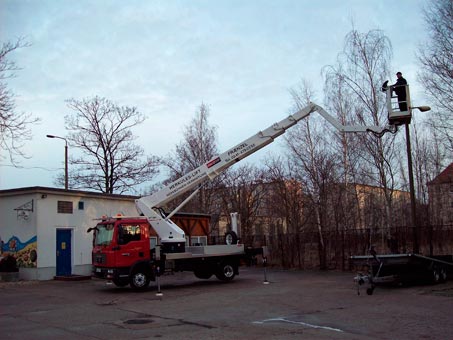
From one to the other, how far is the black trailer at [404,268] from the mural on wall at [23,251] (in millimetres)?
15036

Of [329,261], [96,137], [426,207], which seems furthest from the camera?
[96,137]

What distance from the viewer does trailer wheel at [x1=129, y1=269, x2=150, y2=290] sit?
19078mm

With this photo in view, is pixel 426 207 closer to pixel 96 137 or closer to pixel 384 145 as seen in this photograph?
pixel 384 145

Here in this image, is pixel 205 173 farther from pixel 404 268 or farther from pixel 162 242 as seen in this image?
pixel 404 268

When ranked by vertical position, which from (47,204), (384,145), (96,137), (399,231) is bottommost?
(399,231)

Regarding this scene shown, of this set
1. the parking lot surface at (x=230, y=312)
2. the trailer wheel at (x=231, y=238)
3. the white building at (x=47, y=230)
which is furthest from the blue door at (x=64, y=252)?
the trailer wheel at (x=231, y=238)

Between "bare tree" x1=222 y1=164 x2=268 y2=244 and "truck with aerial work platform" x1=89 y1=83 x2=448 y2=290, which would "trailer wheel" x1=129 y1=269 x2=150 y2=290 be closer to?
"truck with aerial work platform" x1=89 y1=83 x2=448 y2=290

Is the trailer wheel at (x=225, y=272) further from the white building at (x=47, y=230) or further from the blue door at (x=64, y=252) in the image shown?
the blue door at (x=64, y=252)

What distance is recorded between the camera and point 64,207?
83.5ft

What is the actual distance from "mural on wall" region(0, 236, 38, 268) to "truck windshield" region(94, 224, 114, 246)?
561cm

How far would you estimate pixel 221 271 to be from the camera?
72.7 ft

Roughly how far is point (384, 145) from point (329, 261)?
760 cm

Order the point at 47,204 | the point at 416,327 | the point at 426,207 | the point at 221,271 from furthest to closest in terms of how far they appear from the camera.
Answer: the point at 426,207 < the point at 47,204 < the point at 221,271 < the point at 416,327

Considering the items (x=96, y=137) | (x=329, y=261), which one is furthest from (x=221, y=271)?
(x=96, y=137)
